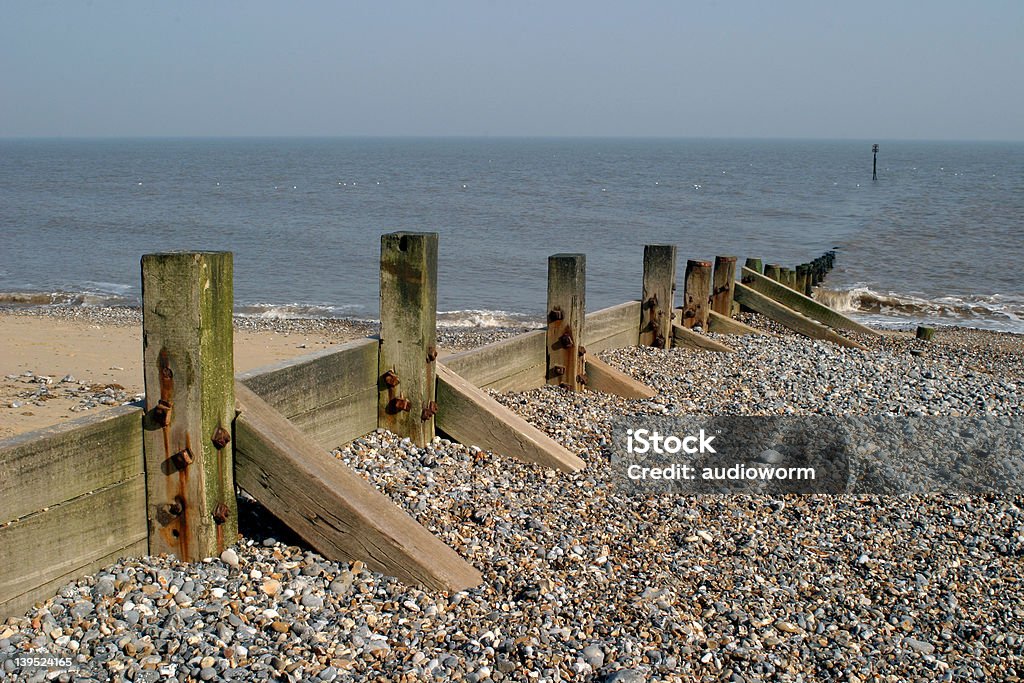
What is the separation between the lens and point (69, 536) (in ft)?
13.5

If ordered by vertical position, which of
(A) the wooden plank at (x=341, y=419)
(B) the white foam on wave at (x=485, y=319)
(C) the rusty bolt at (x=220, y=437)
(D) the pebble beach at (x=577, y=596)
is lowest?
(B) the white foam on wave at (x=485, y=319)

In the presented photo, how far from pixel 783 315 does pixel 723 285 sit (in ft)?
3.48

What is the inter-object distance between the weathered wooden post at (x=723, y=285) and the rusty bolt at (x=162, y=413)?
401 inches

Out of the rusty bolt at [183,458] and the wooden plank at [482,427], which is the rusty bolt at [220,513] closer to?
the rusty bolt at [183,458]

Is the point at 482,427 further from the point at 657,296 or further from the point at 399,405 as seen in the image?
the point at 657,296

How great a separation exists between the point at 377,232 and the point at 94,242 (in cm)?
949

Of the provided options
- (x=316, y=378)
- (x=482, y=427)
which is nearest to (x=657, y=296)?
(x=482, y=427)

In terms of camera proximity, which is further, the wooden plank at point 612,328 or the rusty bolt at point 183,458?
the wooden plank at point 612,328

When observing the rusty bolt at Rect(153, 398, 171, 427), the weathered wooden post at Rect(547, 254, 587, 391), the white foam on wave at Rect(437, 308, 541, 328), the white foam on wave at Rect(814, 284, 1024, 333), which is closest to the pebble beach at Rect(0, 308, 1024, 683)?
the rusty bolt at Rect(153, 398, 171, 427)

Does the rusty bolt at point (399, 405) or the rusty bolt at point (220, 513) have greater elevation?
the rusty bolt at point (399, 405)

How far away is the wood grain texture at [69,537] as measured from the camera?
12.8 ft

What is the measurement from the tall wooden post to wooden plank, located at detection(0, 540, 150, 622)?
2.11m

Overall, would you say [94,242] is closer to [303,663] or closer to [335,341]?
A: [335,341]

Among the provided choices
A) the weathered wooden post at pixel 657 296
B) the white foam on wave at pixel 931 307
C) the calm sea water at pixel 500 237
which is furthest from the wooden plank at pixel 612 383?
the white foam on wave at pixel 931 307
